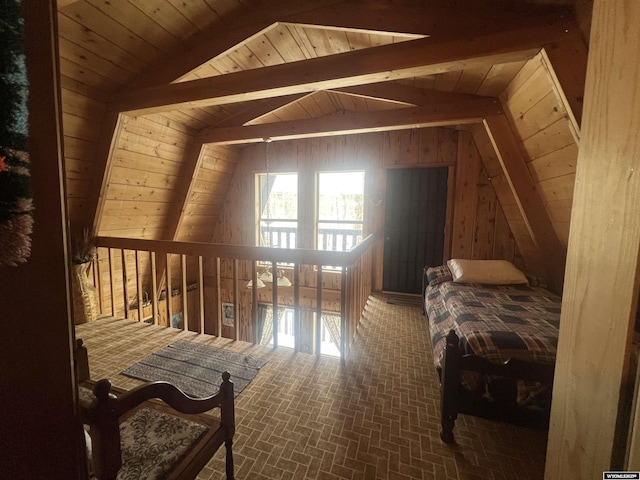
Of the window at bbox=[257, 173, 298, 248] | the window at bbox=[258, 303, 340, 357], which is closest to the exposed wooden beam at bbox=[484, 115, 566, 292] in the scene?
the window at bbox=[257, 173, 298, 248]

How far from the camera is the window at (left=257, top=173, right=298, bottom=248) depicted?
4648 mm

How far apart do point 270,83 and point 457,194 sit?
2.83m

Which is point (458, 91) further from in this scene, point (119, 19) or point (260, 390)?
point (260, 390)

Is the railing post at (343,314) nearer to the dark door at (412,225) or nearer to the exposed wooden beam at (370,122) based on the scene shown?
the exposed wooden beam at (370,122)

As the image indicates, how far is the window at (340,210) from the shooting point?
425 centimetres

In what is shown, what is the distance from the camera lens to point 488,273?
270 cm

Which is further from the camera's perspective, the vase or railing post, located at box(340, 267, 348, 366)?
the vase

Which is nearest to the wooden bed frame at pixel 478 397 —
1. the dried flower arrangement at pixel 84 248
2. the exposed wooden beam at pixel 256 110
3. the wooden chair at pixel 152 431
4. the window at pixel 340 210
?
the wooden chair at pixel 152 431

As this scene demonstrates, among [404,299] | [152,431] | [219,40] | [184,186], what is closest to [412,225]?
[404,299]

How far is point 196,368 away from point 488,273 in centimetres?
290

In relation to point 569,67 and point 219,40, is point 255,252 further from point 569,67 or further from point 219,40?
point 569,67

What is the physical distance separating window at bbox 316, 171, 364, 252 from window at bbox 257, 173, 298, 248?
49cm

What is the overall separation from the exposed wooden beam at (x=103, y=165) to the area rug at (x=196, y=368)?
5.90 ft

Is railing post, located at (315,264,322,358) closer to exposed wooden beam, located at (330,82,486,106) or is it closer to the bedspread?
the bedspread
